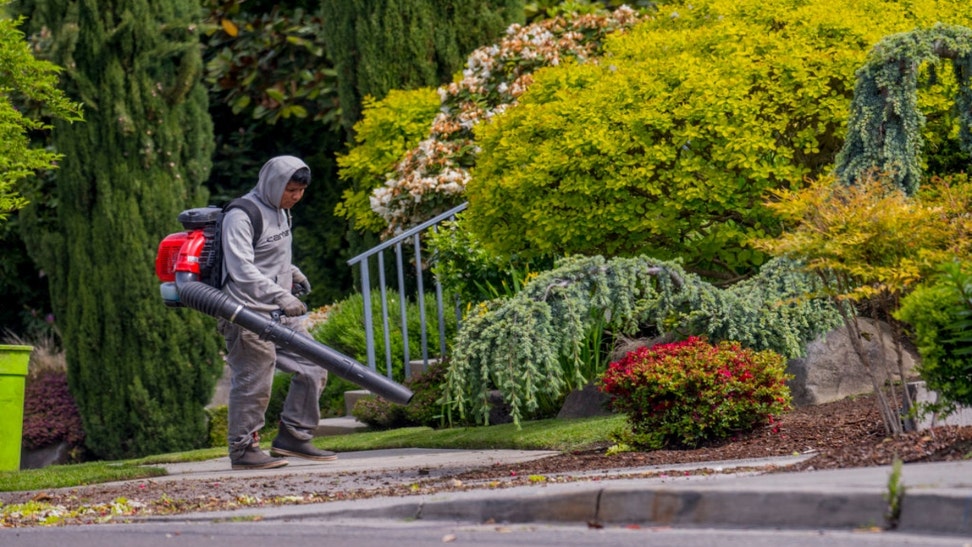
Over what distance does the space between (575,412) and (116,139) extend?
653cm

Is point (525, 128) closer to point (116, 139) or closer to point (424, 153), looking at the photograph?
point (424, 153)

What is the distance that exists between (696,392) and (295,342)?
2344 mm

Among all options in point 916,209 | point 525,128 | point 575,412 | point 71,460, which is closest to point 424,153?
point 525,128

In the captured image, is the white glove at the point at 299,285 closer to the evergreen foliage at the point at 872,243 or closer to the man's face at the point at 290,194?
the man's face at the point at 290,194

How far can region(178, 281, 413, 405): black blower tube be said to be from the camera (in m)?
7.89

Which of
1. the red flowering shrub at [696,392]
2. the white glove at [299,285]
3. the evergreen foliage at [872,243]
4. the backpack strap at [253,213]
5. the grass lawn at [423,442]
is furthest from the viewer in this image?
the white glove at [299,285]

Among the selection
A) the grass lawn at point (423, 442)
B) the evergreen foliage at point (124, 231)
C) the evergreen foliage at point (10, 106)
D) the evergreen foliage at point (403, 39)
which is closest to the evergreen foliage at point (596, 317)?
the grass lawn at point (423, 442)

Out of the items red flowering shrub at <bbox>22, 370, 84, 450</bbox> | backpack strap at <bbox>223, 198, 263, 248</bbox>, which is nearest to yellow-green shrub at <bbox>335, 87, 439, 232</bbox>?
red flowering shrub at <bbox>22, 370, 84, 450</bbox>

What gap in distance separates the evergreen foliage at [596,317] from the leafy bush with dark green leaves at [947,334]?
1.46 meters

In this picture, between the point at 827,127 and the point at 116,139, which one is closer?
the point at 827,127

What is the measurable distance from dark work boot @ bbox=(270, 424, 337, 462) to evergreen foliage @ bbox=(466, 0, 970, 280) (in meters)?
2.04

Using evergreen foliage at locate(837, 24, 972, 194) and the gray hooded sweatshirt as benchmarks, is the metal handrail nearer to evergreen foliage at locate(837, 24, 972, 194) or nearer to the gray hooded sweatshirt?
the gray hooded sweatshirt

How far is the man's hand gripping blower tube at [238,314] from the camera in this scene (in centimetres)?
790

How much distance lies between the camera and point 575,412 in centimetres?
905
